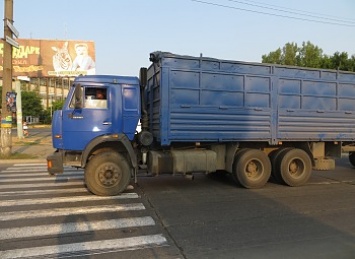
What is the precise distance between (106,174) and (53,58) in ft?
92.3

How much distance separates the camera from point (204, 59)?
31.6 feet

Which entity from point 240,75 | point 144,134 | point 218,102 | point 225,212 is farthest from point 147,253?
point 240,75

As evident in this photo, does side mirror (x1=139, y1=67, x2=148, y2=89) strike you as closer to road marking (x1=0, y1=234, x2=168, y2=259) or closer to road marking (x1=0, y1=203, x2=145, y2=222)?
road marking (x1=0, y1=203, x2=145, y2=222)

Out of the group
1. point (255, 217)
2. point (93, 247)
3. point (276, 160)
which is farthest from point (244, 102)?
point (93, 247)

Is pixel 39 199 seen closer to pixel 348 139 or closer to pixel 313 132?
pixel 313 132

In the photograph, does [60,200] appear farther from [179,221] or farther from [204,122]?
[204,122]

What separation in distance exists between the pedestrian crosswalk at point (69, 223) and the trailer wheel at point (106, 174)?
0.21 metres

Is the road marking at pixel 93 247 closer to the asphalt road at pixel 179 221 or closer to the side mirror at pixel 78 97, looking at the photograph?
the asphalt road at pixel 179 221

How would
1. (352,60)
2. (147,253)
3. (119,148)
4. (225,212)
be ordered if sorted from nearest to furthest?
(147,253) → (225,212) → (119,148) → (352,60)

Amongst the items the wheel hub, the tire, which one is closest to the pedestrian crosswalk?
the wheel hub

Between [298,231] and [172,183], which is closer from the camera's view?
[298,231]

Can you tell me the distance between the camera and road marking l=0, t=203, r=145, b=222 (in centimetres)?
713

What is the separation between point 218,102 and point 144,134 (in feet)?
6.70

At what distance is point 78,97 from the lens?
29.2 ft
